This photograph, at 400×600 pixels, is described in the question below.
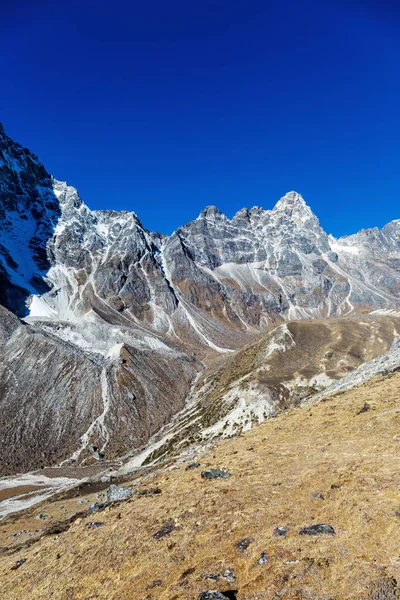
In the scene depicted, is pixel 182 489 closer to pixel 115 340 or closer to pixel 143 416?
pixel 143 416

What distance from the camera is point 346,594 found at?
40.4ft

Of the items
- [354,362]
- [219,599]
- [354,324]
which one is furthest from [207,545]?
[354,324]

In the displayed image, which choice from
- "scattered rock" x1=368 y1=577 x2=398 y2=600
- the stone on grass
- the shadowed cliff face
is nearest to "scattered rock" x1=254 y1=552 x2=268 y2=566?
the stone on grass

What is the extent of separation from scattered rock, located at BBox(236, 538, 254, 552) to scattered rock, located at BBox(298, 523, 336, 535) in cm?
237

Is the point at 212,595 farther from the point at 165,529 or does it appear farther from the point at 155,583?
the point at 165,529

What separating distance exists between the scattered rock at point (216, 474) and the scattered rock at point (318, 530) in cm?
1030

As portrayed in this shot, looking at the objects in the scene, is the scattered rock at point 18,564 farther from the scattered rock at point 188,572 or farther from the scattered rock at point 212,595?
the scattered rock at point 212,595

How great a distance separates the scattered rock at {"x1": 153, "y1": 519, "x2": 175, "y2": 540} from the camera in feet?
63.8

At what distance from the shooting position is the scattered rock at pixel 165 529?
19.4 m

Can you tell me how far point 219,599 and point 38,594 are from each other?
35.6 feet

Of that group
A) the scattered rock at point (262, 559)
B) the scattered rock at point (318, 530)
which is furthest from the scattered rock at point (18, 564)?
the scattered rock at point (318, 530)

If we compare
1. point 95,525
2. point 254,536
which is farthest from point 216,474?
point 254,536

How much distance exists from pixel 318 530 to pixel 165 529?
8448 millimetres

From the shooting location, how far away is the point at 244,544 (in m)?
16.7
